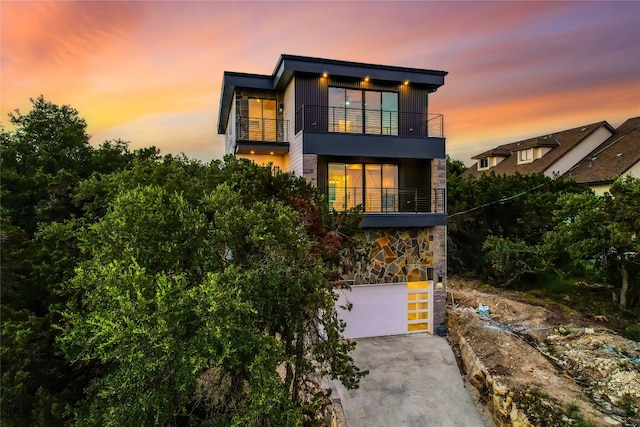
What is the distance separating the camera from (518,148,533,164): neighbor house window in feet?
90.1

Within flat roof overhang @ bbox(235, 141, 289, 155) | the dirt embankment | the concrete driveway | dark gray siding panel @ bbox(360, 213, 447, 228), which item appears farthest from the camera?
flat roof overhang @ bbox(235, 141, 289, 155)

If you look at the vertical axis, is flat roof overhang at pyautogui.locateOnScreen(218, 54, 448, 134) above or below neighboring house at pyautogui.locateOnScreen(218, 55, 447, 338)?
above

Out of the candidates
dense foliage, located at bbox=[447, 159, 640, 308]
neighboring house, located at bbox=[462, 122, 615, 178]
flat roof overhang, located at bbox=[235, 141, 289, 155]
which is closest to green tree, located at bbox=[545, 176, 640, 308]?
dense foliage, located at bbox=[447, 159, 640, 308]

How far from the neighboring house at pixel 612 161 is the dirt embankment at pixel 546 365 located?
12.2m

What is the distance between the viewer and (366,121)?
14.9 m

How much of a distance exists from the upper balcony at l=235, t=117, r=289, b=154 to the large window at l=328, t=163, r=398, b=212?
2622 mm

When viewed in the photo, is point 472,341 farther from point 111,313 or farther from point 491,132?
point 491,132

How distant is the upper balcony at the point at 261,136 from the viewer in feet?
49.2

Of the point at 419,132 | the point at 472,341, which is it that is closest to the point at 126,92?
the point at 419,132

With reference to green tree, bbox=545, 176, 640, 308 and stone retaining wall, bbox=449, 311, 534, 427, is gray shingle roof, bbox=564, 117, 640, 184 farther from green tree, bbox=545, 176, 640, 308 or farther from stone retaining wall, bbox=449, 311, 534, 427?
stone retaining wall, bbox=449, 311, 534, 427

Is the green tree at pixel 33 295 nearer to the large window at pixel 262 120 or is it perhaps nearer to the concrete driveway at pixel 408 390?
the concrete driveway at pixel 408 390

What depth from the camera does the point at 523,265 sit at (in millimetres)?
16656

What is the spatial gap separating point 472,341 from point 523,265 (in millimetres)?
6829

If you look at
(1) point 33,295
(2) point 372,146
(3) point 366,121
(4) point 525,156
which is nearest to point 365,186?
(2) point 372,146
